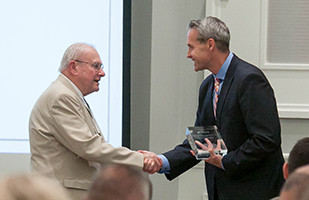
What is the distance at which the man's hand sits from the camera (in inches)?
110

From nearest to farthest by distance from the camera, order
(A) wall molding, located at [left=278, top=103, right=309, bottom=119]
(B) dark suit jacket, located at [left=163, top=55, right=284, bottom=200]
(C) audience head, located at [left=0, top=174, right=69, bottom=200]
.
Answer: (C) audience head, located at [left=0, top=174, right=69, bottom=200], (B) dark suit jacket, located at [left=163, top=55, right=284, bottom=200], (A) wall molding, located at [left=278, top=103, right=309, bottom=119]

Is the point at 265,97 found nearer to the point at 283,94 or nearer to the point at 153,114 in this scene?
the point at 283,94

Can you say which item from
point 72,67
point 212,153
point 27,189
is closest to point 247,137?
point 212,153

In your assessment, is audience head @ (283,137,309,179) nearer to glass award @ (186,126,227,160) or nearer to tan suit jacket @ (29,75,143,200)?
glass award @ (186,126,227,160)

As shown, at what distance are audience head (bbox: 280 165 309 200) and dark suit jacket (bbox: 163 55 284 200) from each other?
1.40 meters

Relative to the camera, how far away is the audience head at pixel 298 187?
967 millimetres

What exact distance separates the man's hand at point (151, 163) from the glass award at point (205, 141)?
0.33 meters

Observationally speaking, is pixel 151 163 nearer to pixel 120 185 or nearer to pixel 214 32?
pixel 214 32

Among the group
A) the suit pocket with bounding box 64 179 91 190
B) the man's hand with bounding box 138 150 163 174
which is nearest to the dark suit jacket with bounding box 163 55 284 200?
the man's hand with bounding box 138 150 163 174

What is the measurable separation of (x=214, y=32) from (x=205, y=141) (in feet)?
2.16

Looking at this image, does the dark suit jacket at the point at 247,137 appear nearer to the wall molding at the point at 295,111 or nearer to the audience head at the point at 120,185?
the wall molding at the point at 295,111

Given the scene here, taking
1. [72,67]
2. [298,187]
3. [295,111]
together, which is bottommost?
[295,111]

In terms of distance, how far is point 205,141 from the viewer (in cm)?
260

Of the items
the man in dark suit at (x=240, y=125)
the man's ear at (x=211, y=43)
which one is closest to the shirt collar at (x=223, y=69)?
the man in dark suit at (x=240, y=125)
